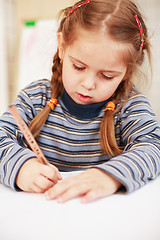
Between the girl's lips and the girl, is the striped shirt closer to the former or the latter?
the girl

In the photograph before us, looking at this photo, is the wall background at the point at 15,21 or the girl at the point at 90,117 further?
the wall background at the point at 15,21

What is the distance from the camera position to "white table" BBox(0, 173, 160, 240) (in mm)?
414

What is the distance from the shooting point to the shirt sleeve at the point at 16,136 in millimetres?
595

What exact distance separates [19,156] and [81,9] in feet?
1.37

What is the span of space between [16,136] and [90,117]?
9.4 inches

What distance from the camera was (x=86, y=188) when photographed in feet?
1.60

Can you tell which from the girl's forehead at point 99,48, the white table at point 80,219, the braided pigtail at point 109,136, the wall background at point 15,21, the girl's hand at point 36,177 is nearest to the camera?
the white table at point 80,219

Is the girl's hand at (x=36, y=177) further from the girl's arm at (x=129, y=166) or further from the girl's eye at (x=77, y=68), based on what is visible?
the girl's eye at (x=77, y=68)

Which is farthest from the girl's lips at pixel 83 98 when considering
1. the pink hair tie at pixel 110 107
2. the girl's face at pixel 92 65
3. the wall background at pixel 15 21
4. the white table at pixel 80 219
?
the wall background at pixel 15 21

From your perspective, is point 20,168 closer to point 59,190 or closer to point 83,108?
point 59,190

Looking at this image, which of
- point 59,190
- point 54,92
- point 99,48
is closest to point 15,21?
point 54,92

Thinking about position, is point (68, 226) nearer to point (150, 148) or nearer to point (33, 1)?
point (150, 148)

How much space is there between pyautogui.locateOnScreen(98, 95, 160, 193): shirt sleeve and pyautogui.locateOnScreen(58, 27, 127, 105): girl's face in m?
0.11

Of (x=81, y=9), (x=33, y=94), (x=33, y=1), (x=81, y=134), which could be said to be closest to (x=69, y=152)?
(x=81, y=134)
